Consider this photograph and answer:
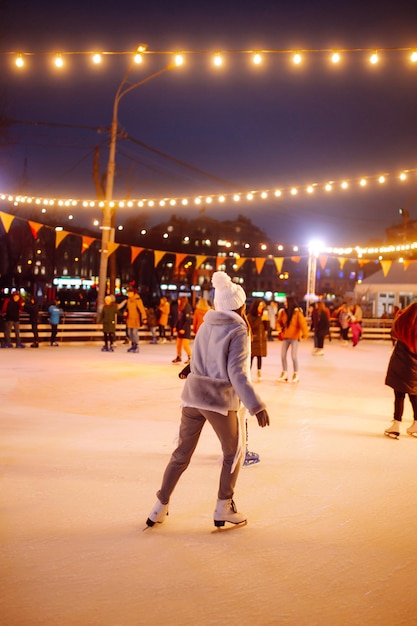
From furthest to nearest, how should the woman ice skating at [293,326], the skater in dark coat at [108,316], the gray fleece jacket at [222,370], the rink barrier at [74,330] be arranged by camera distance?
the rink barrier at [74,330]
the skater in dark coat at [108,316]
the woman ice skating at [293,326]
the gray fleece jacket at [222,370]

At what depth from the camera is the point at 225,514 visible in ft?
12.8

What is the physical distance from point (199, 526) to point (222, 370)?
101cm

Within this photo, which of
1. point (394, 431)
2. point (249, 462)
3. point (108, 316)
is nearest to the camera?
point (249, 462)

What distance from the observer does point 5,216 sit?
17.2 metres

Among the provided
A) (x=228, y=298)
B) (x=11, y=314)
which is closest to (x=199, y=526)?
(x=228, y=298)

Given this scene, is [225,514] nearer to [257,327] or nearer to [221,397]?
[221,397]

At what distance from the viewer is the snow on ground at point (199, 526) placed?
2.88m

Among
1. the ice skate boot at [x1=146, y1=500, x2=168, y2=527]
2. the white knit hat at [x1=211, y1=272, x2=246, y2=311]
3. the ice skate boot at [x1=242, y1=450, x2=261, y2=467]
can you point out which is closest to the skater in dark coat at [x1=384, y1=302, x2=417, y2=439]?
the ice skate boot at [x1=242, y1=450, x2=261, y2=467]

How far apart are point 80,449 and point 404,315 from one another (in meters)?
3.58

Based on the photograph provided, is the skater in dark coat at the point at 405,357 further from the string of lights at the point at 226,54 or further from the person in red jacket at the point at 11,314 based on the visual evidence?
the person in red jacket at the point at 11,314

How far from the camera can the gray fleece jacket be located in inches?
146

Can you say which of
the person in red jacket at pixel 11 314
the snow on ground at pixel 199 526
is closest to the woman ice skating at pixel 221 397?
the snow on ground at pixel 199 526

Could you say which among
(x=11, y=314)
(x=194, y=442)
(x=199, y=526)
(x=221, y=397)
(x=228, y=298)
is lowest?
(x=199, y=526)

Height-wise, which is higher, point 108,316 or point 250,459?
point 108,316
